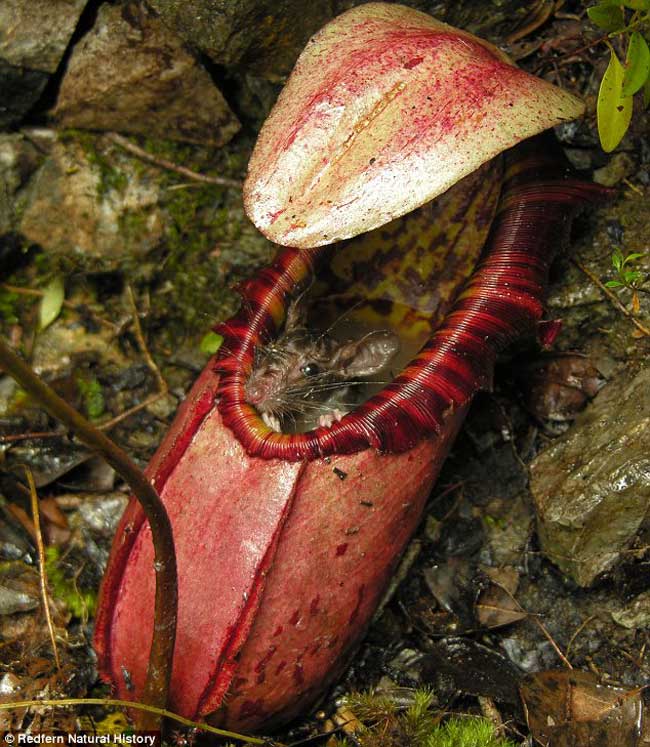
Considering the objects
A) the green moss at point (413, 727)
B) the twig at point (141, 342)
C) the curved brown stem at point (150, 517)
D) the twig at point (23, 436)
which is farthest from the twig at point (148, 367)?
the green moss at point (413, 727)

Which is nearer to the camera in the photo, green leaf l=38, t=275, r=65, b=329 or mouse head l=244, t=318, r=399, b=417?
mouse head l=244, t=318, r=399, b=417

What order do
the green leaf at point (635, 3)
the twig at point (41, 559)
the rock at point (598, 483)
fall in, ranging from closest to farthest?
the green leaf at point (635, 3) < the rock at point (598, 483) < the twig at point (41, 559)

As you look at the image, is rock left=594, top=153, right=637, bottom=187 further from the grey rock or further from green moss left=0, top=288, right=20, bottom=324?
the grey rock

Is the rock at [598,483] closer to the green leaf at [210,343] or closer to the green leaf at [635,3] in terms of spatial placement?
the green leaf at [635,3]

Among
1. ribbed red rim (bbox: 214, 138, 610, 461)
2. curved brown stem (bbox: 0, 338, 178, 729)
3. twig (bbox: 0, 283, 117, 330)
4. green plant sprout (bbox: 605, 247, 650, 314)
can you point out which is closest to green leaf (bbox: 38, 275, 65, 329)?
twig (bbox: 0, 283, 117, 330)

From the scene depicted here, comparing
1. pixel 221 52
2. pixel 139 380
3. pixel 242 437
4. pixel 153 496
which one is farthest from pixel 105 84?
pixel 153 496

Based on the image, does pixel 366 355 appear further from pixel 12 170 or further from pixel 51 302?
pixel 12 170

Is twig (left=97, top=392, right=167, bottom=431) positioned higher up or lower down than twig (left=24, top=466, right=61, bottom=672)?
higher up
